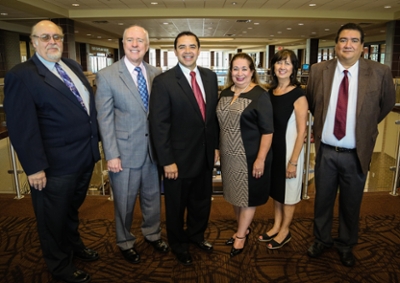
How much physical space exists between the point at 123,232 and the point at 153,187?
401 millimetres

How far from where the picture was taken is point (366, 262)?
2514 mm

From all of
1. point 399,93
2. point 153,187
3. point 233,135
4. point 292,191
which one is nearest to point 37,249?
point 153,187

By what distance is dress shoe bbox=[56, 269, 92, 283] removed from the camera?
7.46 ft

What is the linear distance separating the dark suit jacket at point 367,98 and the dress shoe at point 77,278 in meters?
1.93

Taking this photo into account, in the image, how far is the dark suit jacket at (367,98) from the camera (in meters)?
2.35

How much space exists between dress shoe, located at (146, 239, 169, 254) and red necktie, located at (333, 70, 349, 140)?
1556mm

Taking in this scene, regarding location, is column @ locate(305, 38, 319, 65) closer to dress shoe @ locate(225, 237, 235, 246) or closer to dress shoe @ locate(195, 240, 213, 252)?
dress shoe @ locate(225, 237, 235, 246)

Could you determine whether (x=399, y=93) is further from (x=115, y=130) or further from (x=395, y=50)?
(x=115, y=130)

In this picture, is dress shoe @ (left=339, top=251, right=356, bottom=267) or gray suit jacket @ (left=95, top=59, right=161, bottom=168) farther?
dress shoe @ (left=339, top=251, right=356, bottom=267)

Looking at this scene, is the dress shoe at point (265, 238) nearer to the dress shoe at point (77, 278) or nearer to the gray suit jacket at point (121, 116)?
the gray suit jacket at point (121, 116)

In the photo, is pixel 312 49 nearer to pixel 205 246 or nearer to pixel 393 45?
pixel 393 45

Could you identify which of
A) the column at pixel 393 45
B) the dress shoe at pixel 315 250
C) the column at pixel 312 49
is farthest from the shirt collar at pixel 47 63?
the column at pixel 312 49

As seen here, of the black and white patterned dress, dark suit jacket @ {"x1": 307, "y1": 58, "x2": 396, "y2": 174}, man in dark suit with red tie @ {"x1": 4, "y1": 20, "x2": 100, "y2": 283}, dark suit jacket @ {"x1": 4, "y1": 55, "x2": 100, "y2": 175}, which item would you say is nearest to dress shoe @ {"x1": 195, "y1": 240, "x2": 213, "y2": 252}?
the black and white patterned dress

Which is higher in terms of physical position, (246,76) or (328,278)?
(246,76)
